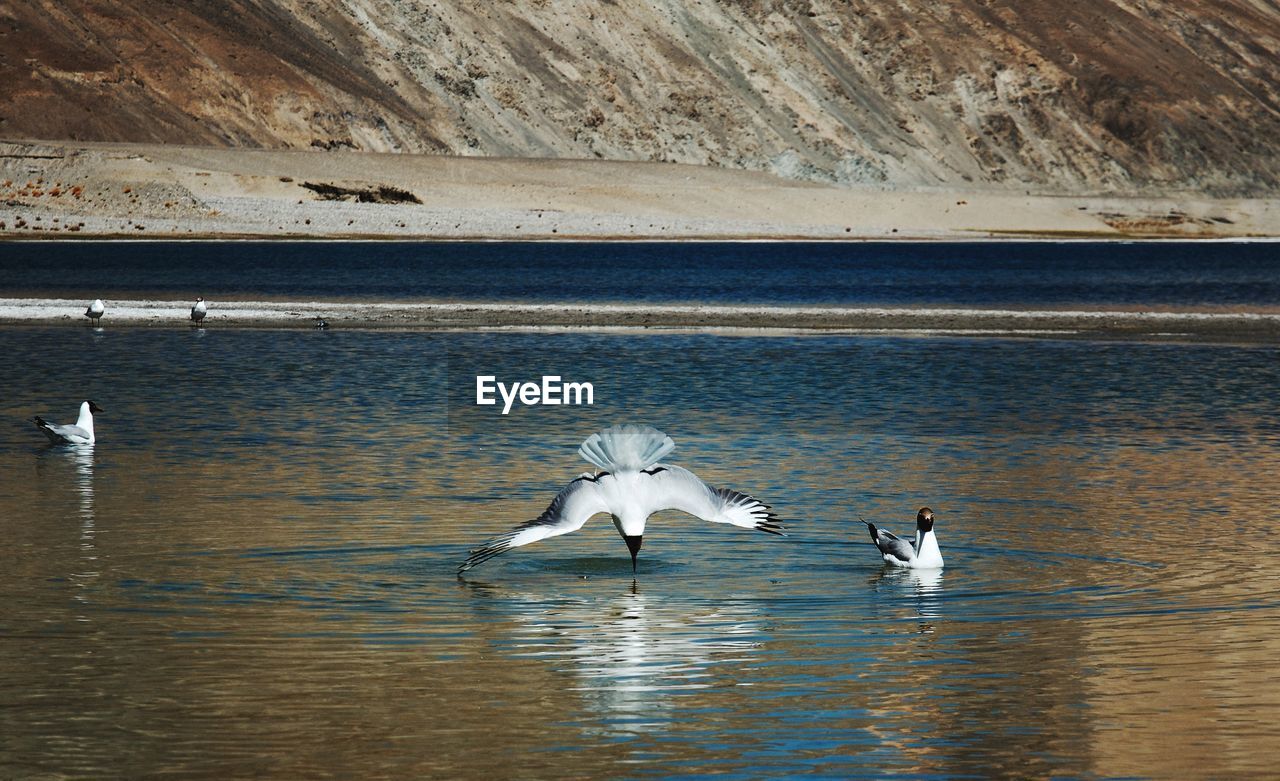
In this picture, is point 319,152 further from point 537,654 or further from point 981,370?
point 537,654

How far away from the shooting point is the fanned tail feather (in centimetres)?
1414

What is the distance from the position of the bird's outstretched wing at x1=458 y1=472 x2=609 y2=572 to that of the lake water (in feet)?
136

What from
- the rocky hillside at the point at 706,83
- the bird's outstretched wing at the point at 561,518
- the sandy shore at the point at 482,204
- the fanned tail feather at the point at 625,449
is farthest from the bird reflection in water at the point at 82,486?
the rocky hillside at the point at 706,83

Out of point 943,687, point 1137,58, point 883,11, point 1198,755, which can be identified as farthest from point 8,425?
point 1137,58

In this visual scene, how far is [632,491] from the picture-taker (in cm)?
1427

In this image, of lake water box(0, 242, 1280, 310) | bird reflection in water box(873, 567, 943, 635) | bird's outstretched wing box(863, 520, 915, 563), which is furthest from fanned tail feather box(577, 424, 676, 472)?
lake water box(0, 242, 1280, 310)

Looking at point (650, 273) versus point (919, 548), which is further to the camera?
point (650, 273)

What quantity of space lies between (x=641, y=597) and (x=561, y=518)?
4.58 feet

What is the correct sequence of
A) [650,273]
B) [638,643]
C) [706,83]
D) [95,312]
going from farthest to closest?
[706,83] < [650,273] < [95,312] < [638,643]

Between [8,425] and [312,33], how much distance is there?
11292 centimetres

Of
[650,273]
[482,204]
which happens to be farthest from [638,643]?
[482,204]

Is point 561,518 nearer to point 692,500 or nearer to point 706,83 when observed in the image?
point 692,500

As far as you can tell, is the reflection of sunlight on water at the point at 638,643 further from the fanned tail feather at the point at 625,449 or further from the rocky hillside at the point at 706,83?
the rocky hillside at the point at 706,83

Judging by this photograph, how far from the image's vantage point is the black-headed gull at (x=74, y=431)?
77.9ft
